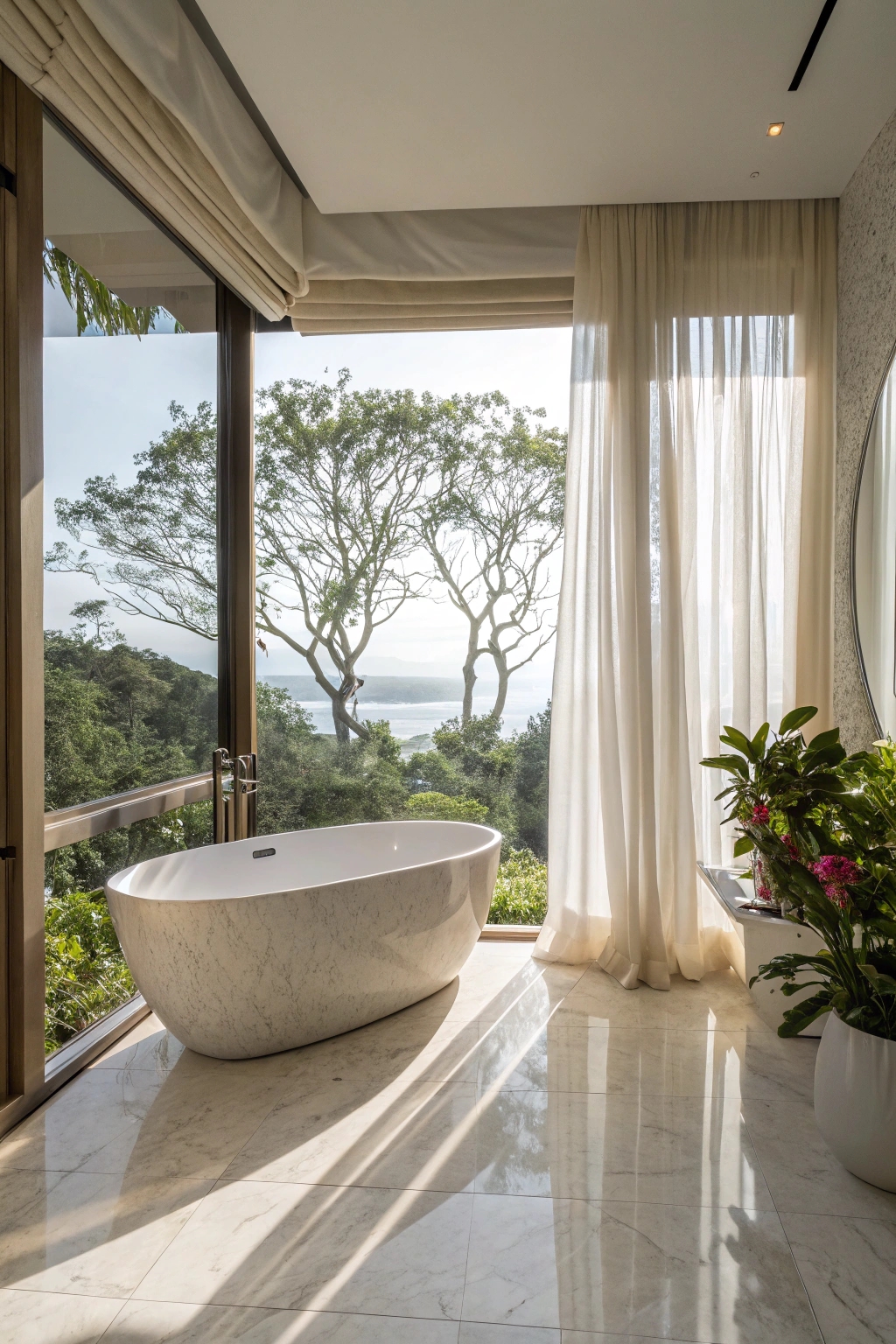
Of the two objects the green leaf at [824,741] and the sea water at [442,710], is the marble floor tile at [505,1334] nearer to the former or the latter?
the green leaf at [824,741]

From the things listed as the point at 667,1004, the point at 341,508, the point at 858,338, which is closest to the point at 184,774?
the point at 341,508

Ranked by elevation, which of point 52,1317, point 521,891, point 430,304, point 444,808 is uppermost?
point 430,304

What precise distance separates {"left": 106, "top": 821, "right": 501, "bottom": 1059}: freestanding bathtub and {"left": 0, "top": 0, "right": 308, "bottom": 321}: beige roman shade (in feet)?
6.77

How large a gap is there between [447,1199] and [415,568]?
269cm

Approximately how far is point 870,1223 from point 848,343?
2668 millimetres

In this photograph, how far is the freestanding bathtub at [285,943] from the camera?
7.29ft

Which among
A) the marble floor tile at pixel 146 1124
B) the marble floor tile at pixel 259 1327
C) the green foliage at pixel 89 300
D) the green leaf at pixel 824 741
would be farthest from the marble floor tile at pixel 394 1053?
the green foliage at pixel 89 300

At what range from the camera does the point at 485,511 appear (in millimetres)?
3896

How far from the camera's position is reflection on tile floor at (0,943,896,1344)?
57.7 inches

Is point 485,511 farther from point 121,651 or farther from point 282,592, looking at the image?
point 121,651

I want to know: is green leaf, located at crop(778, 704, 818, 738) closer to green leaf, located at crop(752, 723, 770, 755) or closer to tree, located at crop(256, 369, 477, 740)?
green leaf, located at crop(752, 723, 770, 755)

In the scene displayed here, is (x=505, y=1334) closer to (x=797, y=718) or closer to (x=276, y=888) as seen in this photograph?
(x=797, y=718)

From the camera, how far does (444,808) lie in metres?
3.86

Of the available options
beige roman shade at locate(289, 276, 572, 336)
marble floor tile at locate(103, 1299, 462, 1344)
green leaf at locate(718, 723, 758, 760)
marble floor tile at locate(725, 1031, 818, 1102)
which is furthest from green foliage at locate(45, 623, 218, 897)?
marble floor tile at locate(725, 1031, 818, 1102)
